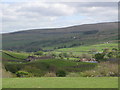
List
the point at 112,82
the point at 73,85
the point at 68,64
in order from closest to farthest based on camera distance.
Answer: the point at 73,85, the point at 112,82, the point at 68,64

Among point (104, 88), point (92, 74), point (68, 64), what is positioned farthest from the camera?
point (68, 64)

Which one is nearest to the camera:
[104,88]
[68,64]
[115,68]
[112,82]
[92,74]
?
[104,88]

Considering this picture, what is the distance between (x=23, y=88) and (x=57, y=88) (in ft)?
6.55

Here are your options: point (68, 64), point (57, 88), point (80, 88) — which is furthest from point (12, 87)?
point (68, 64)

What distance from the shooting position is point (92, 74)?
910 inches

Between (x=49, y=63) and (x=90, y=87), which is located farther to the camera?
(x=49, y=63)

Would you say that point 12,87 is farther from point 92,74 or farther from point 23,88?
point 92,74

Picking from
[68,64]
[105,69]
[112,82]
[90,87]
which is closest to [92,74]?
[105,69]

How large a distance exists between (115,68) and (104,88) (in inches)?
422

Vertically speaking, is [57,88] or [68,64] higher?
[57,88]

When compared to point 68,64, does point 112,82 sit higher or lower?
higher

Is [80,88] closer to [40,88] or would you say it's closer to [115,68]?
[40,88]

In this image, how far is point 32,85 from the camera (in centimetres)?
1548

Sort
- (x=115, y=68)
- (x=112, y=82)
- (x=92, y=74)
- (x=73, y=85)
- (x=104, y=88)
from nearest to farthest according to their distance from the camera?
(x=104, y=88) < (x=73, y=85) < (x=112, y=82) < (x=92, y=74) < (x=115, y=68)
